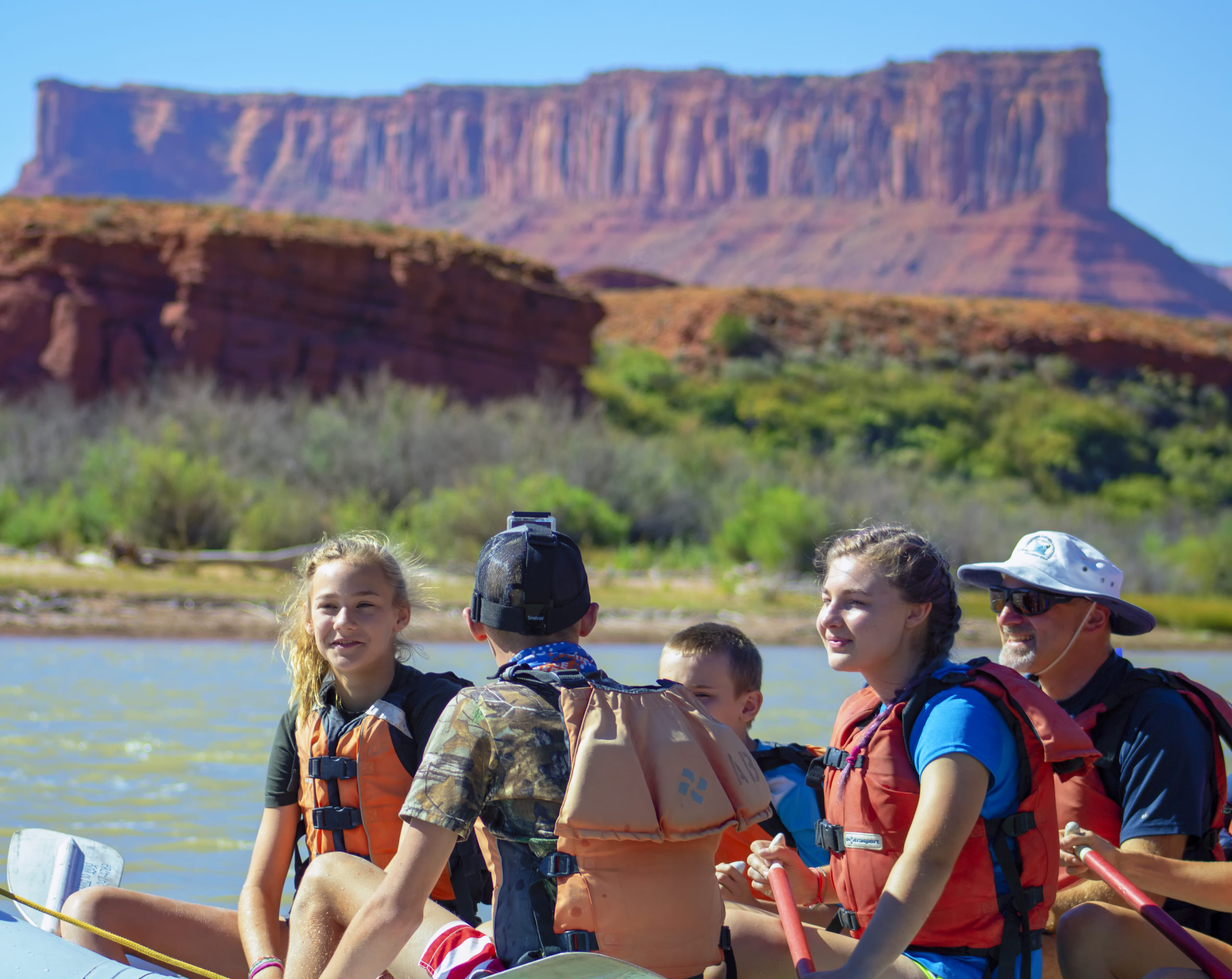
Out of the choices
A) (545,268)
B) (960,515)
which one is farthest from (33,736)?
(545,268)

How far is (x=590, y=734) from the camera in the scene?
2676mm

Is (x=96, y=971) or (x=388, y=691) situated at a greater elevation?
(x=388, y=691)

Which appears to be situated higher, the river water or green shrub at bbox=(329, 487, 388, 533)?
green shrub at bbox=(329, 487, 388, 533)

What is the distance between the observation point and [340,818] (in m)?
3.57

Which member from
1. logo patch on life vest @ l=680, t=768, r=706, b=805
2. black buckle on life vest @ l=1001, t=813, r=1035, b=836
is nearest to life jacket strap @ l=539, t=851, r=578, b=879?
logo patch on life vest @ l=680, t=768, r=706, b=805

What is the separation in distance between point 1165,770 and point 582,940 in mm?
1548

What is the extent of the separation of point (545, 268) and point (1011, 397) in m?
16.7

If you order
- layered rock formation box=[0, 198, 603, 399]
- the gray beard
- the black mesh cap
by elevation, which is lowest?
the gray beard

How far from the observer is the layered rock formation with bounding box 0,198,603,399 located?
106 feet

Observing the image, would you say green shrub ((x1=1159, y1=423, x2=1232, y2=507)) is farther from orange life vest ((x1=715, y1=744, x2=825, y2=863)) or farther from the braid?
the braid

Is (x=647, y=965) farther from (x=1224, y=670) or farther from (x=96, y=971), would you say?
(x=1224, y=670)

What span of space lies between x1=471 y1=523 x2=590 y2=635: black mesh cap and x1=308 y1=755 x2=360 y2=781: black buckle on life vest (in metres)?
0.84

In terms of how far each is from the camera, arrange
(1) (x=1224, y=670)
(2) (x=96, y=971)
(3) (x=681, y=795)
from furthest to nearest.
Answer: (1) (x=1224, y=670)
(2) (x=96, y=971)
(3) (x=681, y=795)

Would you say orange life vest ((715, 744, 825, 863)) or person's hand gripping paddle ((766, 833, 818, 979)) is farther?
orange life vest ((715, 744, 825, 863))
